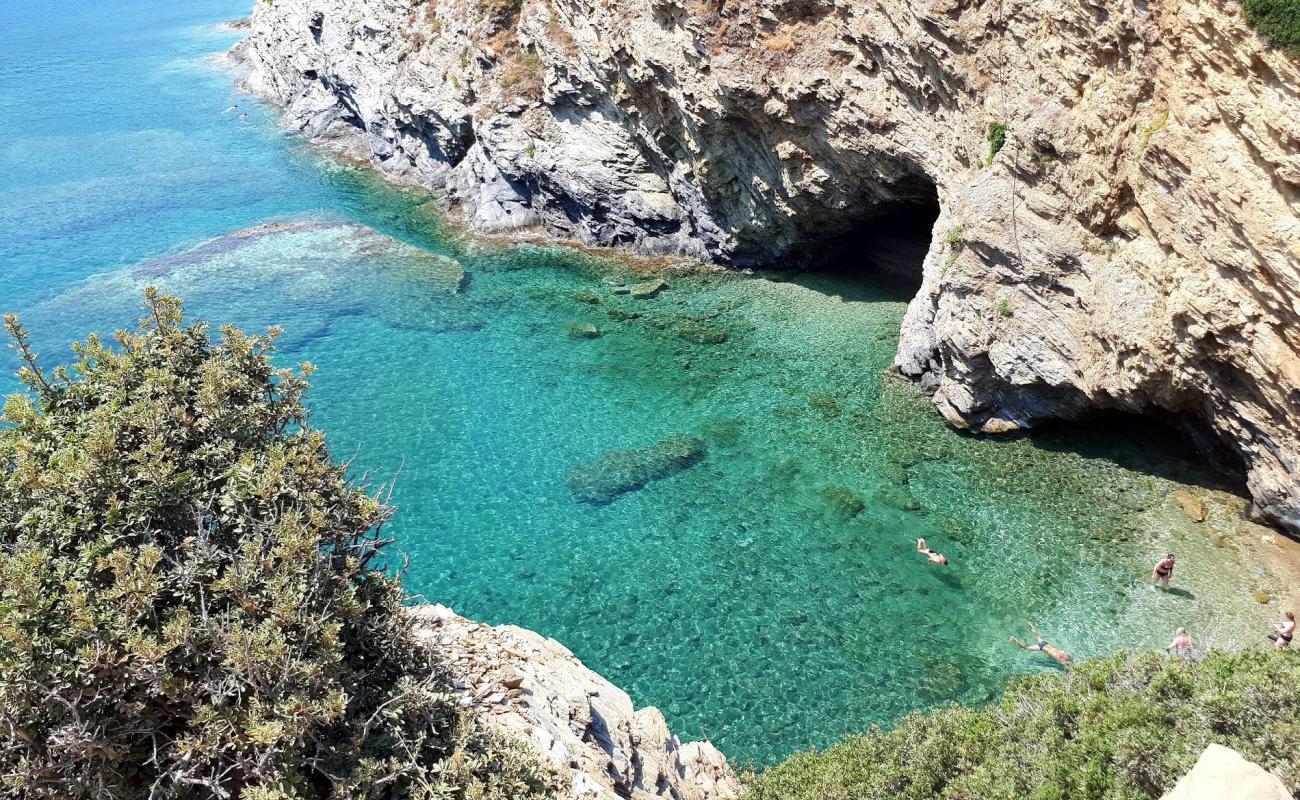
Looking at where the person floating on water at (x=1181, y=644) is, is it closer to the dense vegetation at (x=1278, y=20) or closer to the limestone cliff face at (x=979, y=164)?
the limestone cliff face at (x=979, y=164)

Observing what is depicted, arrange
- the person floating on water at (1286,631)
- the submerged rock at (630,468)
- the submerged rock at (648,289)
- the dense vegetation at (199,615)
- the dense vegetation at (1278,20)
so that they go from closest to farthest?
the dense vegetation at (199,615) → the dense vegetation at (1278,20) → the person floating on water at (1286,631) → the submerged rock at (630,468) → the submerged rock at (648,289)

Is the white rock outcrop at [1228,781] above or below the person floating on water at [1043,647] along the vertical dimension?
above

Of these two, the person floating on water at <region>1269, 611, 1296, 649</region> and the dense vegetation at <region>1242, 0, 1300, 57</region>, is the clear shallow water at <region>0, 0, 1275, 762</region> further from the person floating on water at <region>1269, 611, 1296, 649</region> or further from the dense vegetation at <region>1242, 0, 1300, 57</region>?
the dense vegetation at <region>1242, 0, 1300, 57</region>

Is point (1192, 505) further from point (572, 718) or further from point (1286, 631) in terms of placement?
point (572, 718)

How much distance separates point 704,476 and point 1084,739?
14616 millimetres

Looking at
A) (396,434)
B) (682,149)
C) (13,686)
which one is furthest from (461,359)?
(13,686)

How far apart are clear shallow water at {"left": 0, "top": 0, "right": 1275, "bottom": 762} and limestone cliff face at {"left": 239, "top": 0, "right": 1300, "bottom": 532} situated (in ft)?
8.87

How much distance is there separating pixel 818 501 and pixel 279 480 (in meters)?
16.0

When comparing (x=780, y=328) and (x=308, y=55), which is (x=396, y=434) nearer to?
(x=780, y=328)

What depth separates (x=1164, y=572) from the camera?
736 inches

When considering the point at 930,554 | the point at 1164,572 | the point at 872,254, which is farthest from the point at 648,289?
the point at 1164,572

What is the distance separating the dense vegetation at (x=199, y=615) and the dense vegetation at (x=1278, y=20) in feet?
59.6

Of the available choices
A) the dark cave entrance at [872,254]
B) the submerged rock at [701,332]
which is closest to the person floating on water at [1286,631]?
the dark cave entrance at [872,254]

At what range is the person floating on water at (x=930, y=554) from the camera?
2042cm
